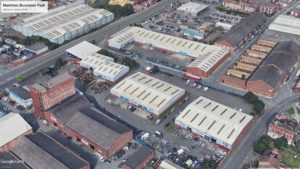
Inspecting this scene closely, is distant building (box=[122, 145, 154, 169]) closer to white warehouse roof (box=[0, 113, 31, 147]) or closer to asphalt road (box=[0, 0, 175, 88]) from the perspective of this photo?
white warehouse roof (box=[0, 113, 31, 147])

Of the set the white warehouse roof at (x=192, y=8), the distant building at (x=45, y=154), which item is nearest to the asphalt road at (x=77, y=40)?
the white warehouse roof at (x=192, y=8)

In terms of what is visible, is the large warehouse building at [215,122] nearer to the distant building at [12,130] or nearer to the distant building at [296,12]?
the distant building at [12,130]

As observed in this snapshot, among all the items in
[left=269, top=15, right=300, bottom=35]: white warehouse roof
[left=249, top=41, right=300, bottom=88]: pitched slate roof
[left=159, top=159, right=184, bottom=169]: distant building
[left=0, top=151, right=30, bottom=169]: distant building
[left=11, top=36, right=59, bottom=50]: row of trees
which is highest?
[left=269, top=15, right=300, bottom=35]: white warehouse roof

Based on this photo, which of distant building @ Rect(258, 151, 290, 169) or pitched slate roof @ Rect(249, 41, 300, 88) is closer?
distant building @ Rect(258, 151, 290, 169)

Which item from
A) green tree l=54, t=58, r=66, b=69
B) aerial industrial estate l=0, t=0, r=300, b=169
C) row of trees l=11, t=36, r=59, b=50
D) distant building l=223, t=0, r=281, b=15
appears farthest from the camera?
distant building l=223, t=0, r=281, b=15

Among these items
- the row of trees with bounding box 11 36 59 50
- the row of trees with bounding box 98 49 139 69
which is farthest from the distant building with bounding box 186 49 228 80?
the row of trees with bounding box 11 36 59 50

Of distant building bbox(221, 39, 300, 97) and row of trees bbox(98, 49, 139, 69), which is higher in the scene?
distant building bbox(221, 39, 300, 97)

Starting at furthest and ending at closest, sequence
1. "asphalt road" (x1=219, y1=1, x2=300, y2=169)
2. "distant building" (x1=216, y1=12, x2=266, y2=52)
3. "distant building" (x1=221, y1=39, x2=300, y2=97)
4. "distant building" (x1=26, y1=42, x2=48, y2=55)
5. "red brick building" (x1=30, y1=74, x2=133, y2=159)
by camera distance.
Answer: "distant building" (x1=26, y1=42, x2=48, y2=55) → "distant building" (x1=216, y1=12, x2=266, y2=52) → "distant building" (x1=221, y1=39, x2=300, y2=97) → "red brick building" (x1=30, y1=74, x2=133, y2=159) → "asphalt road" (x1=219, y1=1, x2=300, y2=169)
